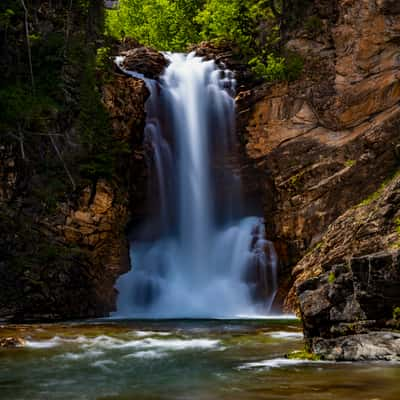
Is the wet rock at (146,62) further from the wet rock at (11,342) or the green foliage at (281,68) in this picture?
the wet rock at (11,342)

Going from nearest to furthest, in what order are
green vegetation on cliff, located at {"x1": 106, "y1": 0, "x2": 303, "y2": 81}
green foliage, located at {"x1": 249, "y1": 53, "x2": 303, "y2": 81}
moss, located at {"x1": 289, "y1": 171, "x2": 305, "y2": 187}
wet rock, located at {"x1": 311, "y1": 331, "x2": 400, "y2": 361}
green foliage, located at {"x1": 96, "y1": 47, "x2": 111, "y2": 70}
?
1. wet rock, located at {"x1": 311, "y1": 331, "x2": 400, "y2": 361}
2. moss, located at {"x1": 289, "y1": 171, "x2": 305, "y2": 187}
3. green foliage, located at {"x1": 96, "y1": 47, "x2": 111, "y2": 70}
4. green foliage, located at {"x1": 249, "y1": 53, "x2": 303, "y2": 81}
5. green vegetation on cliff, located at {"x1": 106, "y1": 0, "x2": 303, "y2": 81}

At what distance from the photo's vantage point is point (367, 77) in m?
20.8

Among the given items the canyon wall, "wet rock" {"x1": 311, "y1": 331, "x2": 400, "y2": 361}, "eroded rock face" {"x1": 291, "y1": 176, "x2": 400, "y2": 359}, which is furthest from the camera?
the canyon wall

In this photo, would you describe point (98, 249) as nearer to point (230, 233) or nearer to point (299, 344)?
point (230, 233)

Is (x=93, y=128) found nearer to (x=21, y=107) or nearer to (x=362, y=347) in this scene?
(x=21, y=107)

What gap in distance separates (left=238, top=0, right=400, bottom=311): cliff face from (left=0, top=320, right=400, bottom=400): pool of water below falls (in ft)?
26.7

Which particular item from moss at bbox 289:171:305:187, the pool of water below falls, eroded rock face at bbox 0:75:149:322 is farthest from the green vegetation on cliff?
the pool of water below falls

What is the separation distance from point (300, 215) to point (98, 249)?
7354 millimetres

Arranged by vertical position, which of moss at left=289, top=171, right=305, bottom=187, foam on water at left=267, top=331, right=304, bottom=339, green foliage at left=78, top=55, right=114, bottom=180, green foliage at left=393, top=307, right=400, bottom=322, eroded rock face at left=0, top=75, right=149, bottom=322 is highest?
green foliage at left=78, top=55, right=114, bottom=180

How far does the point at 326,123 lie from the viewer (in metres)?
A: 21.0

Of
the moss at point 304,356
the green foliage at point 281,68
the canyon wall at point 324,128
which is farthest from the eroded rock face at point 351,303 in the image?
the green foliage at point 281,68

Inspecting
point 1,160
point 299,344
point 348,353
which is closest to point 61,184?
point 1,160

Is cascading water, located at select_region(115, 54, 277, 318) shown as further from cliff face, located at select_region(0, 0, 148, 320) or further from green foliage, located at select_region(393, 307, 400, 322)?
green foliage, located at select_region(393, 307, 400, 322)

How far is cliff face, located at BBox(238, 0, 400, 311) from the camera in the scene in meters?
19.6
